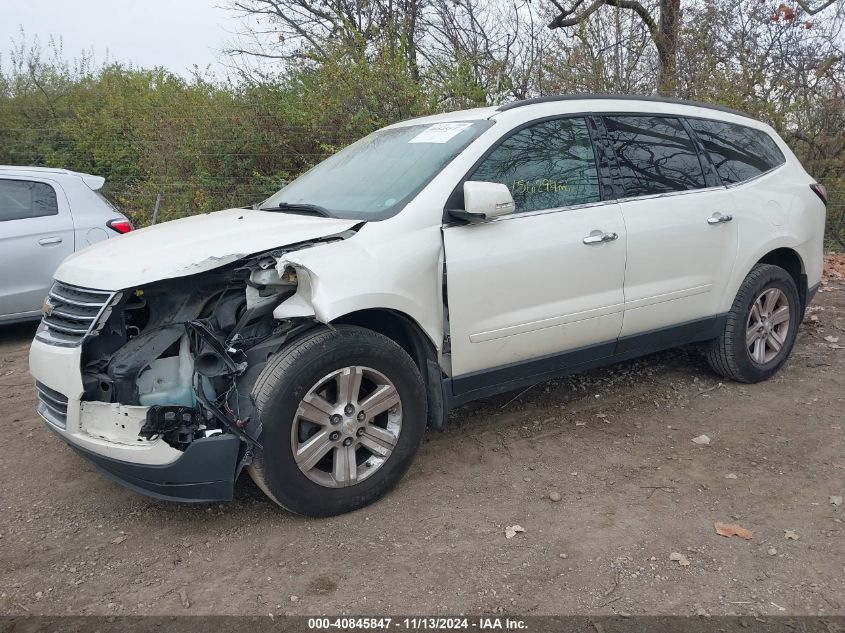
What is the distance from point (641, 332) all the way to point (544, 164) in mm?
1199

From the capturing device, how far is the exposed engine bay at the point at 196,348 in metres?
3.07

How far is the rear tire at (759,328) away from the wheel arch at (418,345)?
7.54 feet

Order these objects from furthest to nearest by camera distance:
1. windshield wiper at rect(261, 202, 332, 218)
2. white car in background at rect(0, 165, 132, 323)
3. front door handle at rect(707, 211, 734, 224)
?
white car in background at rect(0, 165, 132, 323), front door handle at rect(707, 211, 734, 224), windshield wiper at rect(261, 202, 332, 218)

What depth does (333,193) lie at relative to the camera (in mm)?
4059

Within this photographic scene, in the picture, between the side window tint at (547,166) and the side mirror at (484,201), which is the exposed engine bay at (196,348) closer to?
the side mirror at (484,201)

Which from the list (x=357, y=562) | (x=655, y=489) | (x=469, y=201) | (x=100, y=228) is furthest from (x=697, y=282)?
(x=100, y=228)

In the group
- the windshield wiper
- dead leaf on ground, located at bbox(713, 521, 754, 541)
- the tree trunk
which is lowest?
dead leaf on ground, located at bbox(713, 521, 754, 541)

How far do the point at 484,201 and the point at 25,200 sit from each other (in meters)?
5.00

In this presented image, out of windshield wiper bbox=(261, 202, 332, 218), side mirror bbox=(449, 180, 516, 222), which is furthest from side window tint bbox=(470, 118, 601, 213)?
windshield wiper bbox=(261, 202, 332, 218)

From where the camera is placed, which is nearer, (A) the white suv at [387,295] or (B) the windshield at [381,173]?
(A) the white suv at [387,295]

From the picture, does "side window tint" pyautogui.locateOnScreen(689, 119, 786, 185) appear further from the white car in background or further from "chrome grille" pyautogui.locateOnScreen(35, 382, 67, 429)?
the white car in background

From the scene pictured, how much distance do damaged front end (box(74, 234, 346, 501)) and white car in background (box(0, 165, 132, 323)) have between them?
3650 millimetres

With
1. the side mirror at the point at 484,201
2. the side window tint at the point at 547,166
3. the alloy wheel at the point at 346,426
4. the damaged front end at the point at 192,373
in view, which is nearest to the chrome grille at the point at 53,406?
the damaged front end at the point at 192,373

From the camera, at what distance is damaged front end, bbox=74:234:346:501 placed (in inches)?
120
